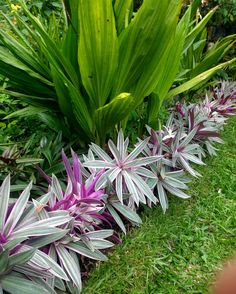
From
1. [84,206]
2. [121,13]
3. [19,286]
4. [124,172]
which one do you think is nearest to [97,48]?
[121,13]

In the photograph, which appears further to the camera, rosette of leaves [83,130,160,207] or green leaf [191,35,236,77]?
green leaf [191,35,236,77]

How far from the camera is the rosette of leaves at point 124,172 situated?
2061mm

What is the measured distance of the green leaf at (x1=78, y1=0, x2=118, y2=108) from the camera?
6.39 ft

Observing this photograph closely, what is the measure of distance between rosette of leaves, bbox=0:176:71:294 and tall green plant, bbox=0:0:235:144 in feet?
2.43

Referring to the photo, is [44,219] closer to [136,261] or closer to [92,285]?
[92,285]

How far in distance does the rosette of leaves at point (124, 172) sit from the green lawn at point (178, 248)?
24 cm

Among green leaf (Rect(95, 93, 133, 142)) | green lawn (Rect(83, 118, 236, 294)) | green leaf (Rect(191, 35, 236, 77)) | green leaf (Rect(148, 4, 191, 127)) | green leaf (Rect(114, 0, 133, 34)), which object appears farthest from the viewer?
green leaf (Rect(191, 35, 236, 77))

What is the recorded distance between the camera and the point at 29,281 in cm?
145

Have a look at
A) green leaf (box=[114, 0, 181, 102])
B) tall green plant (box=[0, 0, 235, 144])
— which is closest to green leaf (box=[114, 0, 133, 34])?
tall green plant (box=[0, 0, 235, 144])

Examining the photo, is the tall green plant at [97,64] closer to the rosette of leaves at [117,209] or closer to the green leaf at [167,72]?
the green leaf at [167,72]

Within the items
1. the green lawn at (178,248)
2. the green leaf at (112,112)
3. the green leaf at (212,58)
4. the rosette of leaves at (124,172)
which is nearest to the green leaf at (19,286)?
the green lawn at (178,248)

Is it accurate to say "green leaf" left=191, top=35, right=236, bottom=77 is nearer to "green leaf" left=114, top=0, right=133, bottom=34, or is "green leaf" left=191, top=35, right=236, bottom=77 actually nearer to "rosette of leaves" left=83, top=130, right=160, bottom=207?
"green leaf" left=114, top=0, right=133, bottom=34

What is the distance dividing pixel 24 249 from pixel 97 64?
3.48 ft

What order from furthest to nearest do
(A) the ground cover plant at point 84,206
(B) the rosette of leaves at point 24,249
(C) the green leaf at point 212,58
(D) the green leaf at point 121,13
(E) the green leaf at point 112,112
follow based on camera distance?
1. (C) the green leaf at point 212,58
2. (D) the green leaf at point 121,13
3. (E) the green leaf at point 112,112
4. (A) the ground cover plant at point 84,206
5. (B) the rosette of leaves at point 24,249
